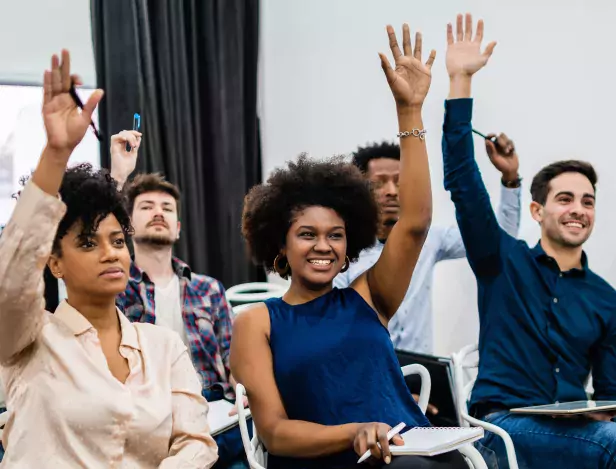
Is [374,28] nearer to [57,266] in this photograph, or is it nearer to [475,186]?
[475,186]

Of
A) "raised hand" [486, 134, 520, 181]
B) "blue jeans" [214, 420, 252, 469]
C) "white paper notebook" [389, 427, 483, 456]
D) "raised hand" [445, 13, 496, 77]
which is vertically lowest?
"blue jeans" [214, 420, 252, 469]

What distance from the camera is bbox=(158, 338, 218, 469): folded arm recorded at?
1.62 meters

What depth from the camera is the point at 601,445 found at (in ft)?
6.93

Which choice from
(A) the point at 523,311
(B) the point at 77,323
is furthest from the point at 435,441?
(A) the point at 523,311

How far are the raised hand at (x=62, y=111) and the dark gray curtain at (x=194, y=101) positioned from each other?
8.13 ft

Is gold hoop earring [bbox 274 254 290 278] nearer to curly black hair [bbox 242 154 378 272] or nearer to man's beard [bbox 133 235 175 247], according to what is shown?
curly black hair [bbox 242 154 378 272]

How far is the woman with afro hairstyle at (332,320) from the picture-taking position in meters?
1.68

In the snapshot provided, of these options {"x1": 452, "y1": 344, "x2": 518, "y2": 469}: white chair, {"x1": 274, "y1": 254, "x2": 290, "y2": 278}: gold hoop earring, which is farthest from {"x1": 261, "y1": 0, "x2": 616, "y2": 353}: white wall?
{"x1": 274, "y1": 254, "x2": 290, "y2": 278}: gold hoop earring

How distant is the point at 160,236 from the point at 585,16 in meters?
1.89

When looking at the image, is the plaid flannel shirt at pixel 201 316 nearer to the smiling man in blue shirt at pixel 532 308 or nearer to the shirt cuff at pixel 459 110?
the smiling man in blue shirt at pixel 532 308

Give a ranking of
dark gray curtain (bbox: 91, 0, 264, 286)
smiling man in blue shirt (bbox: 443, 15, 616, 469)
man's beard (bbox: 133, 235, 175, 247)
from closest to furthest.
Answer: smiling man in blue shirt (bbox: 443, 15, 616, 469) < man's beard (bbox: 133, 235, 175, 247) < dark gray curtain (bbox: 91, 0, 264, 286)

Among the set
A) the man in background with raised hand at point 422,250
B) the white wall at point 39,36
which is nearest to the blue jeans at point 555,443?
the man in background with raised hand at point 422,250

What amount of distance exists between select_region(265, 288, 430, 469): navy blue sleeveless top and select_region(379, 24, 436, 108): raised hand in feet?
1.59

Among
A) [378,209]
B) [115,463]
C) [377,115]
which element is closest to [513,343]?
[378,209]
